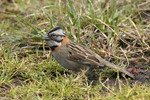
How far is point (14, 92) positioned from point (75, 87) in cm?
101

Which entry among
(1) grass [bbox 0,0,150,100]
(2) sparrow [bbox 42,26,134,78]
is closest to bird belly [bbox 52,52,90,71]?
(2) sparrow [bbox 42,26,134,78]

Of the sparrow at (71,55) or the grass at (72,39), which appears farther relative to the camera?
the sparrow at (71,55)

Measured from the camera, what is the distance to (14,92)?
3.98 meters

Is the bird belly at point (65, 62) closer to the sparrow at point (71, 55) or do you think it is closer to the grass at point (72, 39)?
the sparrow at point (71, 55)

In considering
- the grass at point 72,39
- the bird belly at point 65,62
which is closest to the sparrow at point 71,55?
the bird belly at point 65,62

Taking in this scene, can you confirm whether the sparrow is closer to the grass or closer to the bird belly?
the bird belly

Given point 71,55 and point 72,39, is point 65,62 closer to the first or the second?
point 71,55

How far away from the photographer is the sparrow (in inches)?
183

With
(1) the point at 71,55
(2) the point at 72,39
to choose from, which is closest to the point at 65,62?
(1) the point at 71,55

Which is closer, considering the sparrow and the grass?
the grass

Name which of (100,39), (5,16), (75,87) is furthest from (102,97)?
(5,16)

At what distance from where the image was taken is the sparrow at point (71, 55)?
4.64 meters

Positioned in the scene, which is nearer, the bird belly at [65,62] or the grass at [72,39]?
the grass at [72,39]

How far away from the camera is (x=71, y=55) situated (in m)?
4.69
